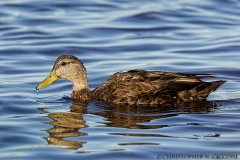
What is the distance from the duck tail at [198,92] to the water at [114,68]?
193mm

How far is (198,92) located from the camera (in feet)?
40.2

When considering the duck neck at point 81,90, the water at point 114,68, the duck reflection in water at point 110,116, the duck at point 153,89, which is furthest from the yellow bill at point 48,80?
the duck at point 153,89

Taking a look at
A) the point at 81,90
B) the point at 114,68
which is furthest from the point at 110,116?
the point at 114,68

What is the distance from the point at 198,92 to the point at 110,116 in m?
1.73

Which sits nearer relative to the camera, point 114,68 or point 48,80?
point 48,80

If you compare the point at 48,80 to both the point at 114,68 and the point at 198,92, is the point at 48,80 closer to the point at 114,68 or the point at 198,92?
the point at 198,92

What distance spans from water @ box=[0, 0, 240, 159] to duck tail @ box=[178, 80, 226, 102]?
193 mm

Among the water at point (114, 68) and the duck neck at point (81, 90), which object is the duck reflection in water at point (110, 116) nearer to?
the water at point (114, 68)

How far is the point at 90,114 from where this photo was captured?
1159cm

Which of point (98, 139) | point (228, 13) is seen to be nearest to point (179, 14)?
point (228, 13)

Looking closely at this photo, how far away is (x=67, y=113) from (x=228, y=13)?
12.4 metres

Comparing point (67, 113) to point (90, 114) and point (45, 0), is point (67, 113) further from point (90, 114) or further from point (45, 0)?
point (45, 0)

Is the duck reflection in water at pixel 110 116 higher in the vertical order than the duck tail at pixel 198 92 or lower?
lower

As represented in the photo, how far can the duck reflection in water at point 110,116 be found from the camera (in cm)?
1012
